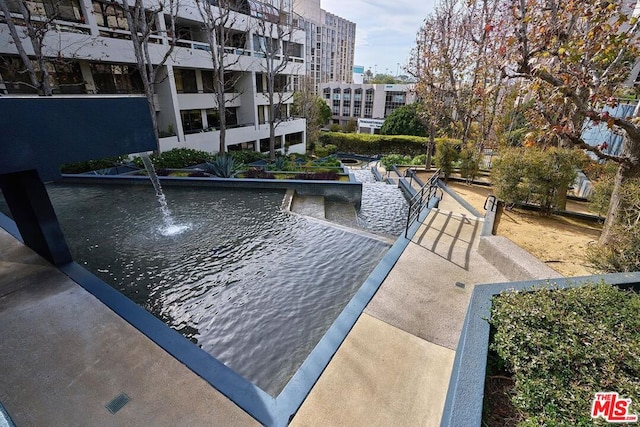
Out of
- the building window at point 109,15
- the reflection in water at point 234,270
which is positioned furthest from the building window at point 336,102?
the reflection in water at point 234,270

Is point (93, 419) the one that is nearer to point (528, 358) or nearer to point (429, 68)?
point (528, 358)

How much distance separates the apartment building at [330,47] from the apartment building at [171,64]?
6605 cm

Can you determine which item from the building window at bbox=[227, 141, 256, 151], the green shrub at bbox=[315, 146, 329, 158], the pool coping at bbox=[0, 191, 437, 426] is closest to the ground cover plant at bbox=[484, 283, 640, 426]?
the pool coping at bbox=[0, 191, 437, 426]

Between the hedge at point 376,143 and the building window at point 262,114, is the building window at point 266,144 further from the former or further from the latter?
the hedge at point 376,143

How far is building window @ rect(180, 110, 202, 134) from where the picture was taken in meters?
22.3

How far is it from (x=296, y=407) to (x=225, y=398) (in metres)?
0.79

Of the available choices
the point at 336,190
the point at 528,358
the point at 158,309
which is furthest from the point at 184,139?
the point at 528,358

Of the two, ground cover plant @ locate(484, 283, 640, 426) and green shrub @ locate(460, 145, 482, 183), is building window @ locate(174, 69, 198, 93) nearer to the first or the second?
green shrub @ locate(460, 145, 482, 183)

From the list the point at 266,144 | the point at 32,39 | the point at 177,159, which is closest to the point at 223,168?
the point at 177,159

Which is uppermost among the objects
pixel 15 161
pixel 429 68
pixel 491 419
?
pixel 429 68

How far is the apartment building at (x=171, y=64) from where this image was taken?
1505cm

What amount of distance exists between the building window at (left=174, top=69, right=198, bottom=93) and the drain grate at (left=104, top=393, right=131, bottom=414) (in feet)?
75.9

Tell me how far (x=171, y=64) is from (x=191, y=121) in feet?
14.4

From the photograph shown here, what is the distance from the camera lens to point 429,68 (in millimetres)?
16750
